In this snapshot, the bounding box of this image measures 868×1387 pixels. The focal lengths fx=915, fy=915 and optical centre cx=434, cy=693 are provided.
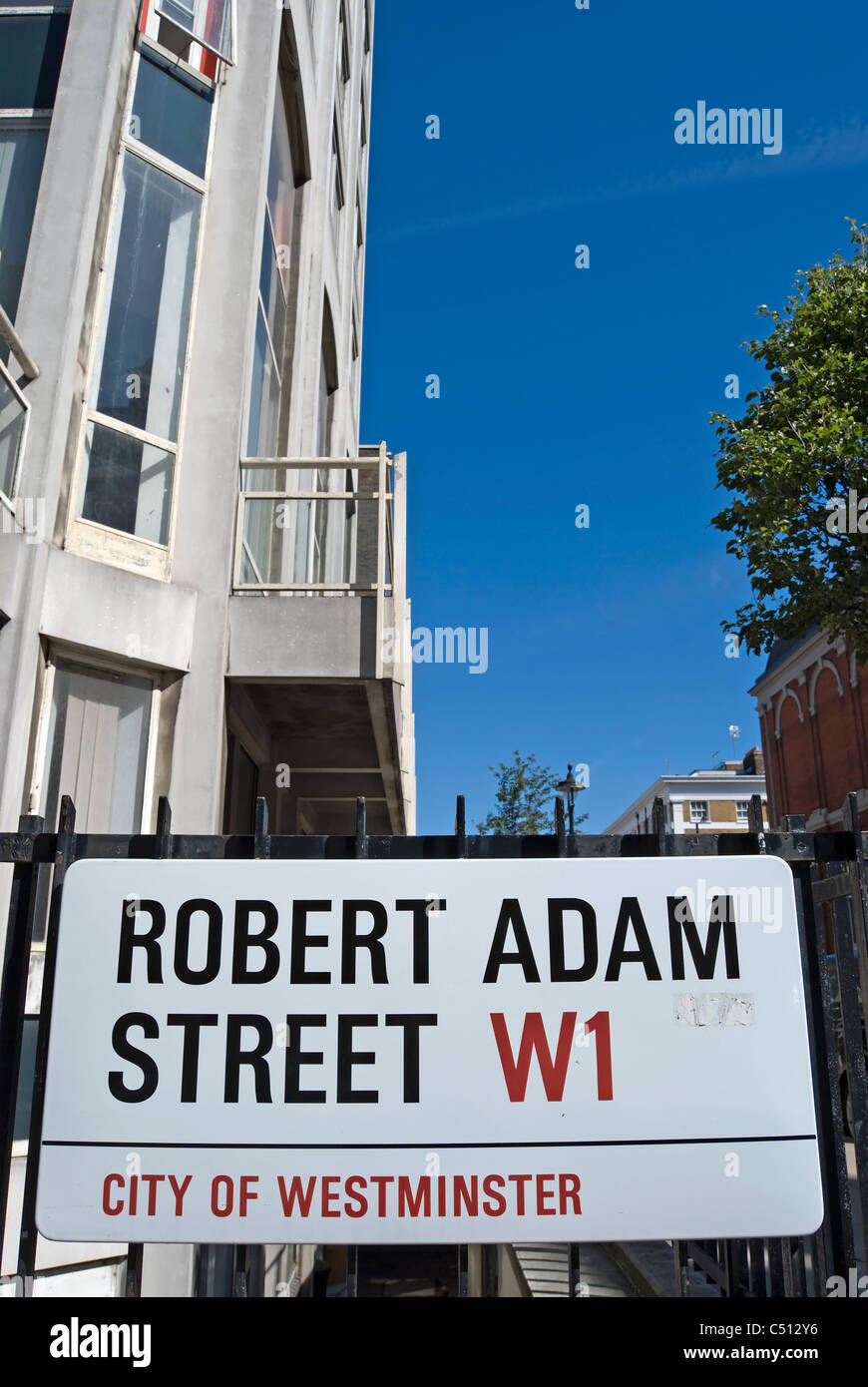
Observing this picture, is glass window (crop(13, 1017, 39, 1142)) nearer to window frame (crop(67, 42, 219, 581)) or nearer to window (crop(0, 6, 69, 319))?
window frame (crop(67, 42, 219, 581))

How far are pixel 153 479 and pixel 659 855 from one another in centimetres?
565

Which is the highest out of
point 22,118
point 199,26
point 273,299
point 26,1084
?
point 199,26

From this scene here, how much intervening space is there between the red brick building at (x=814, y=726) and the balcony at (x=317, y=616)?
1124 inches

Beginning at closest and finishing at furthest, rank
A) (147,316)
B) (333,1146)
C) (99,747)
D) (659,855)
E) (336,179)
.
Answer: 1. (333,1146)
2. (659,855)
3. (99,747)
4. (147,316)
5. (336,179)

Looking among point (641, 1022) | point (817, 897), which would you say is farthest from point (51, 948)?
point (817, 897)

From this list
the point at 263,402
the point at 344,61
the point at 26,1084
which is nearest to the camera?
the point at 26,1084

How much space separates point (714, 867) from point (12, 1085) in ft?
6.74

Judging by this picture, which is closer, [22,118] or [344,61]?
[22,118]

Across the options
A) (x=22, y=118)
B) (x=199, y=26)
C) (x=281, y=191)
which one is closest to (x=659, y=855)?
(x=22, y=118)

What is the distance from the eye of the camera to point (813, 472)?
13.7m

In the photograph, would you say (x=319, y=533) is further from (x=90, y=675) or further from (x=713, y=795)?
(x=713, y=795)

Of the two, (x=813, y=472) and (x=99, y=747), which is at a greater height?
(x=813, y=472)

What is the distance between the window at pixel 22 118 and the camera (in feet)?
22.5

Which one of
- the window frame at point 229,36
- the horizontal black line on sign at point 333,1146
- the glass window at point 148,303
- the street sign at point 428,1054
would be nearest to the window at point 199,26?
the window frame at point 229,36
